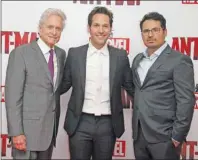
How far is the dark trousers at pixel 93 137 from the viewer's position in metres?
1.93

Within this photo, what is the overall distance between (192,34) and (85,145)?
1.27 metres

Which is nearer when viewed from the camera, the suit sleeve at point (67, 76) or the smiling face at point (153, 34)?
the smiling face at point (153, 34)

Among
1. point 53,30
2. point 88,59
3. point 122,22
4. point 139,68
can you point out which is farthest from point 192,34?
point 53,30

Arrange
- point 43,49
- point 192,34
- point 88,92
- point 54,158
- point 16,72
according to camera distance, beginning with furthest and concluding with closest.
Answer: point 54,158 < point 192,34 < point 88,92 < point 43,49 < point 16,72

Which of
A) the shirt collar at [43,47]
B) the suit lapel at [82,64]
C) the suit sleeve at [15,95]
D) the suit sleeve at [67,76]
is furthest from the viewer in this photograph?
the suit sleeve at [67,76]

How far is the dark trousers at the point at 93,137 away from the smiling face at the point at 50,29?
51cm

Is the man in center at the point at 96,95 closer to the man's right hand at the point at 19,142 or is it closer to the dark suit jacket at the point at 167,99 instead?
the dark suit jacket at the point at 167,99

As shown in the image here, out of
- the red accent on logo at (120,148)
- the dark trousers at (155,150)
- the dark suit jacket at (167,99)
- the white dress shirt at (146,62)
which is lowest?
the red accent on logo at (120,148)

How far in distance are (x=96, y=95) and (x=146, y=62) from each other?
374 mm

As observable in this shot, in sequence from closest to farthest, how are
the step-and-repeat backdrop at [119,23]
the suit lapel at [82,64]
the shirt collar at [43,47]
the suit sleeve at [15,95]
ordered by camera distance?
the suit sleeve at [15,95]
the shirt collar at [43,47]
the suit lapel at [82,64]
the step-and-repeat backdrop at [119,23]

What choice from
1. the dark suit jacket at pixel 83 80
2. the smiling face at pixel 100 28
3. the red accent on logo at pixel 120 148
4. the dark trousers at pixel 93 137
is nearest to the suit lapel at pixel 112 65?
the dark suit jacket at pixel 83 80

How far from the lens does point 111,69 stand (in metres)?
1.94

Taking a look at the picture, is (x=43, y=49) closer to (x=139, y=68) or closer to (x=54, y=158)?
(x=139, y=68)

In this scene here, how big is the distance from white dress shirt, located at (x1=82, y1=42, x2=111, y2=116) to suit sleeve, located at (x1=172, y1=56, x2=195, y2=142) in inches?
17.4
